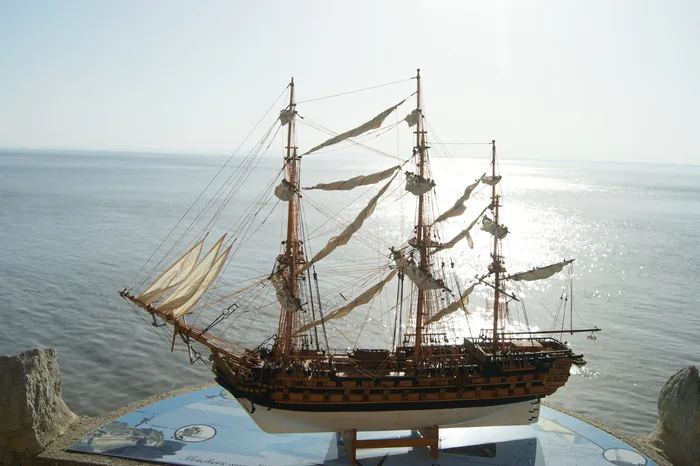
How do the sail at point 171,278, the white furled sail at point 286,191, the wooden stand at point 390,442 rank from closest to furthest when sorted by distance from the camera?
1. the white furled sail at point 286,191
2. the wooden stand at point 390,442
3. the sail at point 171,278

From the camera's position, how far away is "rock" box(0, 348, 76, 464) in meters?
17.8

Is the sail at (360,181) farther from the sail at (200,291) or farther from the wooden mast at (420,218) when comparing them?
the sail at (200,291)

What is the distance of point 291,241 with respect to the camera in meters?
16.8

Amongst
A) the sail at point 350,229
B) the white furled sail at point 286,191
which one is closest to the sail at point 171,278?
the white furled sail at point 286,191

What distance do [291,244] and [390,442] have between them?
6.89 meters

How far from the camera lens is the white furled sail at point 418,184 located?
54.3 ft

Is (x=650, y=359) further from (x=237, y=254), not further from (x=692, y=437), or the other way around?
(x=237, y=254)

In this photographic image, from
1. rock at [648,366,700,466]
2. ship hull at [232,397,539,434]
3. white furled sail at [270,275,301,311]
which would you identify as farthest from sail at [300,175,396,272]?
rock at [648,366,700,466]

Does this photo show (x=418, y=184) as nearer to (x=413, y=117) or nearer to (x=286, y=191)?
(x=413, y=117)

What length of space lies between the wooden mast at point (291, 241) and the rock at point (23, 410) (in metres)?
8.34

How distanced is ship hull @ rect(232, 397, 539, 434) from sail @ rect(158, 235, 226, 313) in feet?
11.8

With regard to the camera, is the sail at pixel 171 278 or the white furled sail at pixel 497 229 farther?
the white furled sail at pixel 497 229

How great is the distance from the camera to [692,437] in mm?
18656

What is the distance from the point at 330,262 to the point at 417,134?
89.8 feet
